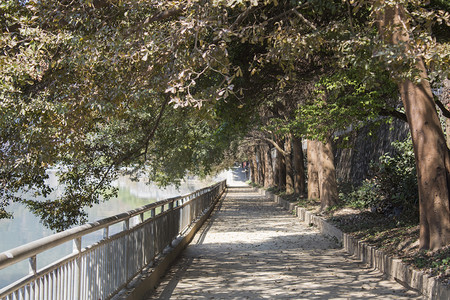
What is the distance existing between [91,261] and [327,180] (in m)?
16.0

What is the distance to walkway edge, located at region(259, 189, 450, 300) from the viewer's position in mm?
7665

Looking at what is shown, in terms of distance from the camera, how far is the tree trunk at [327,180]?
20781 mm

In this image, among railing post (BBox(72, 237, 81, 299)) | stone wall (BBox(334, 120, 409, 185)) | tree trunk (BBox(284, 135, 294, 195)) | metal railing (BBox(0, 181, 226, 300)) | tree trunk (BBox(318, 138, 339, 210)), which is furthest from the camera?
tree trunk (BBox(284, 135, 294, 195))

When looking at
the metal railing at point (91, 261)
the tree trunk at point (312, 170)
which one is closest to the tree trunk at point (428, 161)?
the metal railing at point (91, 261)

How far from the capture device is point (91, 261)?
19.2ft

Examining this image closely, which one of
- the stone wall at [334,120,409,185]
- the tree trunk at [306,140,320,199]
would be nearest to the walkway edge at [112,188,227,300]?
the tree trunk at [306,140,320,199]

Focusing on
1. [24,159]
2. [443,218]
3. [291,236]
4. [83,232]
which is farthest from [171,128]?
[83,232]

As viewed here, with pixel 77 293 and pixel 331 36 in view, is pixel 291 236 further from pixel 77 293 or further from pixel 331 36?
pixel 77 293

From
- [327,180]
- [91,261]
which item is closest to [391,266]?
[91,261]

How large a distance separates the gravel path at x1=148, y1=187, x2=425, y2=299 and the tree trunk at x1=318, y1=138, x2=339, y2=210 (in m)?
3.97

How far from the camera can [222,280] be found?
9.64m

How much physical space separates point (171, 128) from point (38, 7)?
14316mm

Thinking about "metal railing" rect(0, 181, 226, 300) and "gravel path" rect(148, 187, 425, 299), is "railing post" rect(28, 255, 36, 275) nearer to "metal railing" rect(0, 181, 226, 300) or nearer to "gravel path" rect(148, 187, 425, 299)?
"metal railing" rect(0, 181, 226, 300)

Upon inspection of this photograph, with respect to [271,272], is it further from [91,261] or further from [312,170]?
[312,170]
